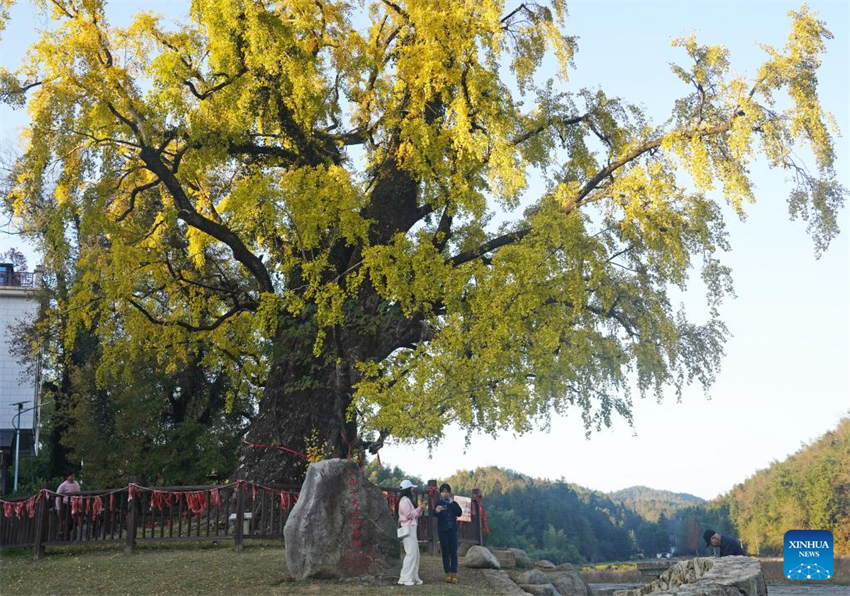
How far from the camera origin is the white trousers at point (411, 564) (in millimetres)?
12742

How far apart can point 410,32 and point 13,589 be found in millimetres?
14405

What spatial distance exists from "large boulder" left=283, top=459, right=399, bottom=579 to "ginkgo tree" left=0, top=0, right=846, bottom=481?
2461mm

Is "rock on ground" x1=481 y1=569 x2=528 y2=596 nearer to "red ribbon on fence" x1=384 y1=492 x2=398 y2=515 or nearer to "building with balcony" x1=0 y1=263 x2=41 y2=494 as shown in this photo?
"red ribbon on fence" x1=384 y1=492 x2=398 y2=515

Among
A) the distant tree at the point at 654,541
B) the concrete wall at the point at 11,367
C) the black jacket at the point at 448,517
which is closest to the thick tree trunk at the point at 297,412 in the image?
the black jacket at the point at 448,517

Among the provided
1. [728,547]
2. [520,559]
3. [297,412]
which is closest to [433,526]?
[520,559]

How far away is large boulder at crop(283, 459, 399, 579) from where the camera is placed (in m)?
12.7

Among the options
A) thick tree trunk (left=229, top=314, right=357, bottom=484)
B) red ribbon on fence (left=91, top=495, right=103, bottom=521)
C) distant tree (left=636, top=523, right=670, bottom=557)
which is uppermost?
thick tree trunk (left=229, top=314, right=357, bottom=484)

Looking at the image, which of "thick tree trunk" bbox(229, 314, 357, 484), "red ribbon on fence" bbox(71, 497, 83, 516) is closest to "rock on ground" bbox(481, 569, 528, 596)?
"thick tree trunk" bbox(229, 314, 357, 484)

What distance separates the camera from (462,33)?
18.7 m

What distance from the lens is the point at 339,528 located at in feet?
42.6

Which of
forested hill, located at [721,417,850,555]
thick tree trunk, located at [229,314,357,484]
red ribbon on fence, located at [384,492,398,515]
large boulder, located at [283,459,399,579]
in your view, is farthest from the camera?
forested hill, located at [721,417,850,555]

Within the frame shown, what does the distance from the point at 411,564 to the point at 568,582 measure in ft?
20.0

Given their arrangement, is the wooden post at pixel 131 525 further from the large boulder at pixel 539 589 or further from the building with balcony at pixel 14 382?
the building with balcony at pixel 14 382

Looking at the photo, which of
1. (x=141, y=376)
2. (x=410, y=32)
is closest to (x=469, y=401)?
(x=410, y=32)
